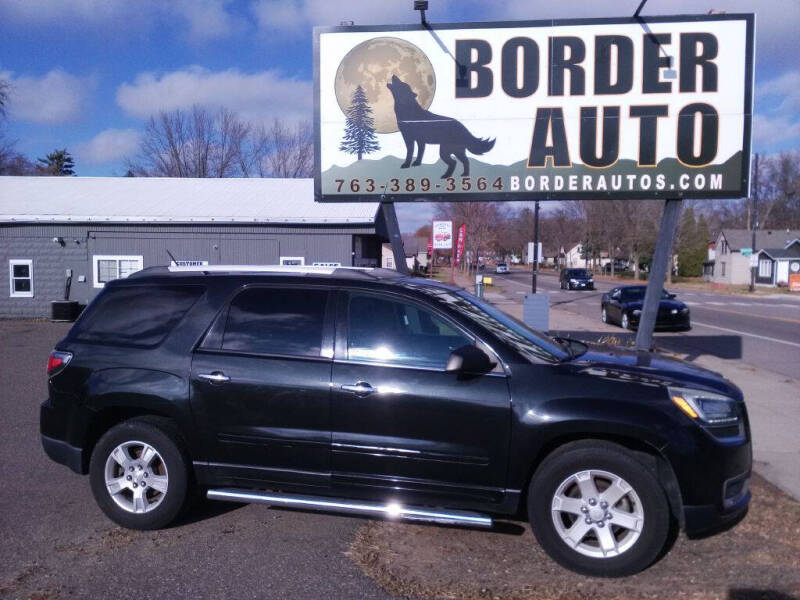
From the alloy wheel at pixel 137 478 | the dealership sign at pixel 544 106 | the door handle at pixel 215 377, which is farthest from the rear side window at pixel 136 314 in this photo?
the dealership sign at pixel 544 106

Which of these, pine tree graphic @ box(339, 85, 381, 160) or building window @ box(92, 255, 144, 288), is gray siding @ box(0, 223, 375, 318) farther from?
pine tree graphic @ box(339, 85, 381, 160)

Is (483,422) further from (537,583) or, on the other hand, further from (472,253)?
(472,253)

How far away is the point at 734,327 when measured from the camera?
22.9 m

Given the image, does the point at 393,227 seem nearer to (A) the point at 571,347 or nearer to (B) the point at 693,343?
(A) the point at 571,347

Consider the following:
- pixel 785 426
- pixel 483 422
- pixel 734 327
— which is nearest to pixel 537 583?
pixel 483 422

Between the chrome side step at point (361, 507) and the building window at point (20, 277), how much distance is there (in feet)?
73.6

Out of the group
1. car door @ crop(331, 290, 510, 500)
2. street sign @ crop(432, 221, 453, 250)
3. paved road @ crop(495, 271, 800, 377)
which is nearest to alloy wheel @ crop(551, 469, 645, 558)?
car door @ crop(331, 290, 510, 500)

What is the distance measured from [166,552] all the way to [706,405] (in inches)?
143

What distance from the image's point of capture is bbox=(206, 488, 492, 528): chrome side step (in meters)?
4.26

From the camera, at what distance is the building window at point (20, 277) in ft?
77.9

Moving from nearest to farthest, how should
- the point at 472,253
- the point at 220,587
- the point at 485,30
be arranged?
the point at 220,587
the point at 485,30
the point at 472,253

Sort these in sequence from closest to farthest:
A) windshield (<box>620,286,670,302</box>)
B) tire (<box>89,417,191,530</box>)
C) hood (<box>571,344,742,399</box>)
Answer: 1. hood (<box>571,344,742,399</box>)
2. tire (<box>89,417,191,530</box>)
3. windshield (<box>620,286,670,302</box>)

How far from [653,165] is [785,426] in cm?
393

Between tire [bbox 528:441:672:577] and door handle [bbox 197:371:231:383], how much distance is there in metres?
2.18
